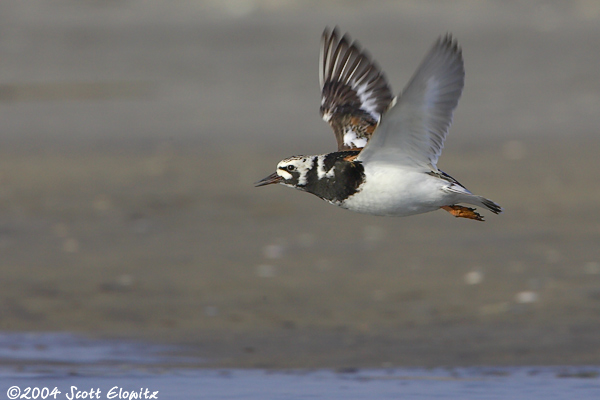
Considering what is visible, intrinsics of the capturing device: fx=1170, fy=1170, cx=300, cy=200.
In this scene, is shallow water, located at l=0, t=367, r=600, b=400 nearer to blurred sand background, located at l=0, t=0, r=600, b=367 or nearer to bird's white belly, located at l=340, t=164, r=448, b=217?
blurred sand background, located at l=0, t=0, r=600, b=367

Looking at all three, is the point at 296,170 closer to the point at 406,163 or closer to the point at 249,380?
the point at 406,163

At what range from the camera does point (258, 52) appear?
2252 cm

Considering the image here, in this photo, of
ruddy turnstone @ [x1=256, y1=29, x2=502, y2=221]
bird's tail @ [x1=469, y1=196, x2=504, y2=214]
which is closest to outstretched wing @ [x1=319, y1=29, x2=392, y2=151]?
ruddy turnstone @ [x1=256, y1=29, x2=502, y2=221]

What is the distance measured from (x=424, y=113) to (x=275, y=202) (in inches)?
282

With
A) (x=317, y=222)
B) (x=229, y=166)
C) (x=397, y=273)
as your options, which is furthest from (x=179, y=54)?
(x=397, y=273)

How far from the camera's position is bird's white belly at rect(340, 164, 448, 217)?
273 inches

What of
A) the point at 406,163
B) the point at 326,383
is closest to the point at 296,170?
the point at 406,163

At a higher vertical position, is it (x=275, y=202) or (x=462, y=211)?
(x=275, y=202)

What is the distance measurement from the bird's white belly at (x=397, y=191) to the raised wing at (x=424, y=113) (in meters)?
0.09

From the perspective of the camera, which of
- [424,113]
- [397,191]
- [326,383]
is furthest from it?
[326,383]

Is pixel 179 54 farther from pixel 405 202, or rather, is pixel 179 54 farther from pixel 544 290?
pixel 405 202

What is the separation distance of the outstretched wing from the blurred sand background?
2082 millimetres

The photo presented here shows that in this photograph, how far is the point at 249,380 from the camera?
895 cm

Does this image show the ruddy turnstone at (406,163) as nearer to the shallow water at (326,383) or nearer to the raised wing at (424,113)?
the raised wing at (424,113)
